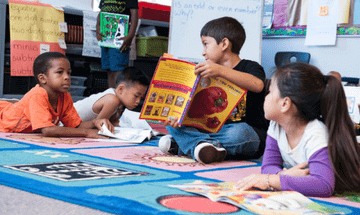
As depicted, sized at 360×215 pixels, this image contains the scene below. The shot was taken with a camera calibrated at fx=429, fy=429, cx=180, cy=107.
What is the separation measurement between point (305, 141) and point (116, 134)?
1.08 metres

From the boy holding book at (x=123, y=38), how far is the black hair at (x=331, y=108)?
196 cm

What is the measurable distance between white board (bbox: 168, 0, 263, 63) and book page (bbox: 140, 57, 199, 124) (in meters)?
1.68

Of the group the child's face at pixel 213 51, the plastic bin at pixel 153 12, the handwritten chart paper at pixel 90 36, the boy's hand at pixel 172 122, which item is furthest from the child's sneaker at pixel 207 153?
the plastic bin at pixel 153 12

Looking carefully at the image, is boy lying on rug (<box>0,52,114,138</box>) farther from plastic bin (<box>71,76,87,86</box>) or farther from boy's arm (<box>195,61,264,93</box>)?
plastic bin (<box>71,76,87,86</box>)

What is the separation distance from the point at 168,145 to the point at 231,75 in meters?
0.36

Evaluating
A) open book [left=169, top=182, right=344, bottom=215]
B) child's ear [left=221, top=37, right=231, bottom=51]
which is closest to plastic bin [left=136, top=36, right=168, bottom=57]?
child's ear [left=221, top=37, right=231, bottom=51]

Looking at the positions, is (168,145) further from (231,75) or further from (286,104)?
(286,104)

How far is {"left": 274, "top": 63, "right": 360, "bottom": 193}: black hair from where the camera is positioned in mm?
959

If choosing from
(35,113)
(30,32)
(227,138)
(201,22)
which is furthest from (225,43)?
(30,32)

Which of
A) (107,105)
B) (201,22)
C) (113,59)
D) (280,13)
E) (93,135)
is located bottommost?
(93,135)

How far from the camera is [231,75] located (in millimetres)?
1342

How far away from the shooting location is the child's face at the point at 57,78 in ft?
6.05

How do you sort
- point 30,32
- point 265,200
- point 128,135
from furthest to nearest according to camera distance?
point 30,32, point 128,135, point 265,200

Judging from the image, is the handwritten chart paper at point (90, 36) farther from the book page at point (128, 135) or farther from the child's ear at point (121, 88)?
the book page at point (128, 135)
